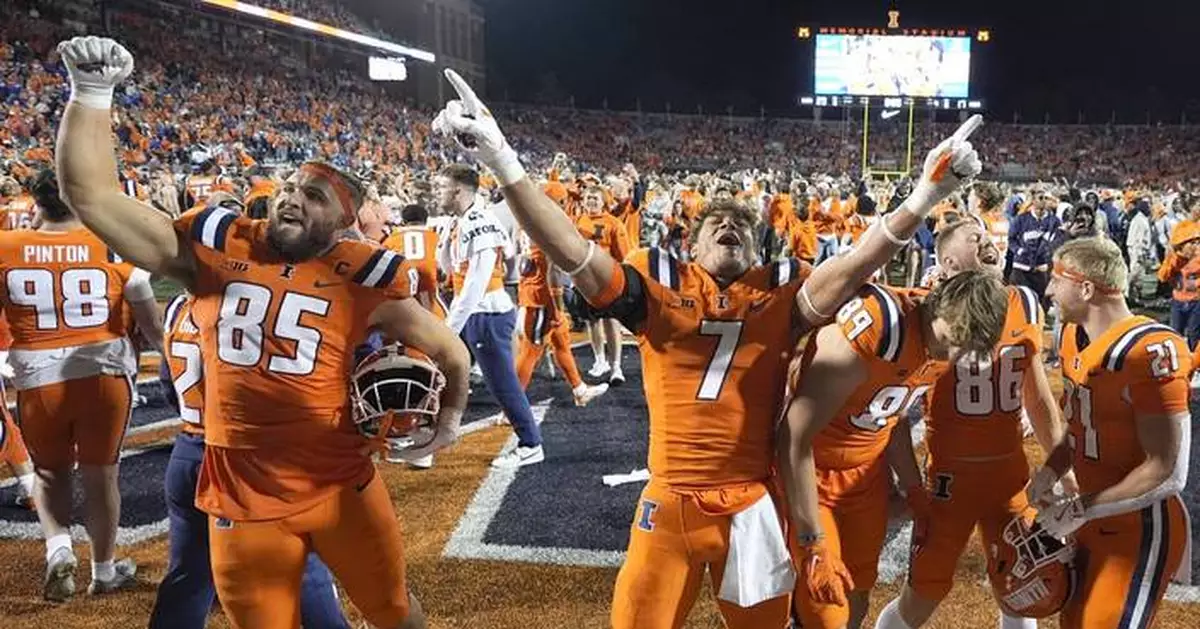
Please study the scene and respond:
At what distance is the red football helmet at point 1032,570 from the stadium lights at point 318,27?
25.6 m

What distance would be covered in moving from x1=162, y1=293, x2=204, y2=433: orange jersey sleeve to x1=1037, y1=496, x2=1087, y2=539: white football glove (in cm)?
277

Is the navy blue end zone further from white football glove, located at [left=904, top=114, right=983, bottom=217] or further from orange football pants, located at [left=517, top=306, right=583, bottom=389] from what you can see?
white football glove, located at [left=904, top=114, right=983, bottom=217]

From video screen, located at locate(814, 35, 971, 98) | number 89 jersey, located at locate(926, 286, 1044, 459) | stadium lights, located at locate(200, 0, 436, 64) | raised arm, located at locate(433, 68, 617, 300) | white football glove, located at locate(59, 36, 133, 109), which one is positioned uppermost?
stadium lights, located at locate(200, 0, 436, 64)

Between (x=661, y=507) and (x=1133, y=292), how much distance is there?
13845mm

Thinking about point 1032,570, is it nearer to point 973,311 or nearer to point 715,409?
point 973,311

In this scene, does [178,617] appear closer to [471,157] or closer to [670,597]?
[670,597]

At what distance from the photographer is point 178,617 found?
3.09 metres

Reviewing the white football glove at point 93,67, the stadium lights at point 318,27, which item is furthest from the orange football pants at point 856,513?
the stadium lights at point 318,27

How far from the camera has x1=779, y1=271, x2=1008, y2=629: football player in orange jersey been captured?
2719mm

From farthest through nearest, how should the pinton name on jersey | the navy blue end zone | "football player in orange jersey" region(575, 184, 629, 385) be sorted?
"football player in orange jersey" region(575, 184, 629, 385), the navy blue end zone, the pinton name on jersey

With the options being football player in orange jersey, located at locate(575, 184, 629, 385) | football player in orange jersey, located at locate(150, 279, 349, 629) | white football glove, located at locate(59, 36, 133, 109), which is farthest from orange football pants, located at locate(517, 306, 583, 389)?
white football glove, located at locate(59, 36, 133, 109)

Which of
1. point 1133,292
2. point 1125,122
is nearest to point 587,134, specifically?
point 1125,122

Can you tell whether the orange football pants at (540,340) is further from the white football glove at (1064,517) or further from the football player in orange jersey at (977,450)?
the white football glove at (1064,517)

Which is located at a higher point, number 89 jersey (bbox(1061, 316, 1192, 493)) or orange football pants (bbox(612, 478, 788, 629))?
number 89 jersey (bbox(1061, 316, 1192, 493))
